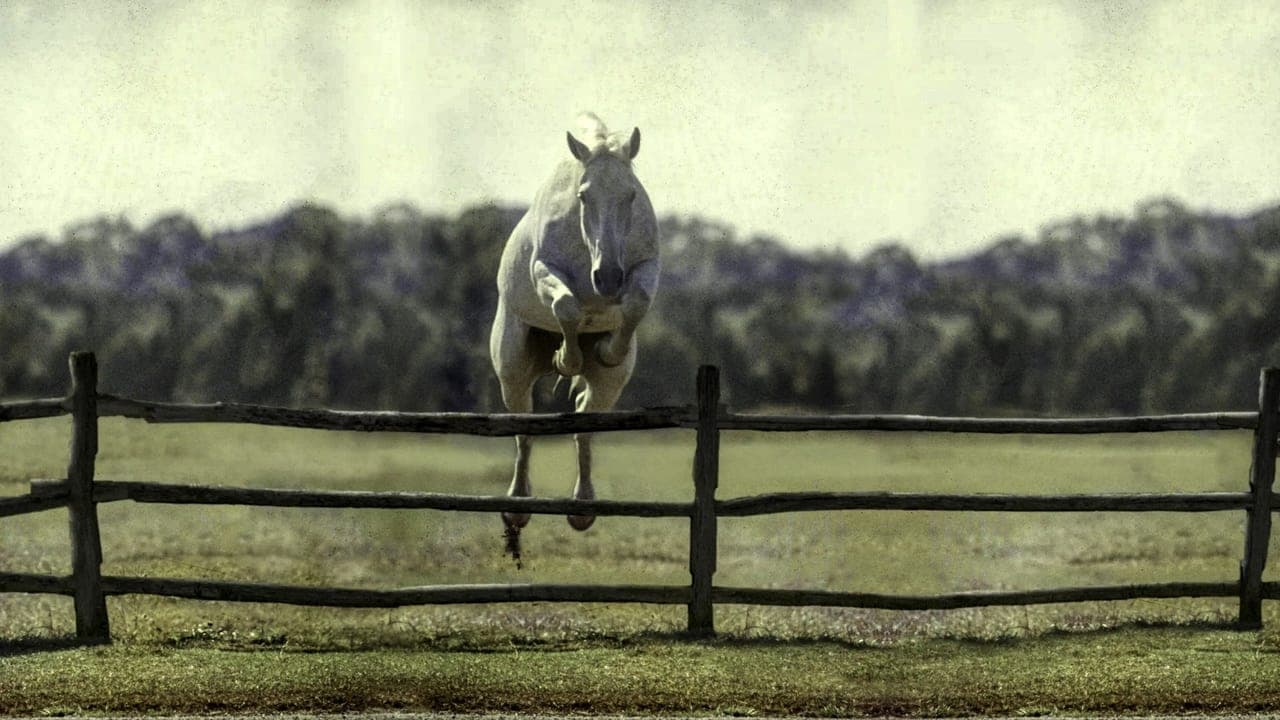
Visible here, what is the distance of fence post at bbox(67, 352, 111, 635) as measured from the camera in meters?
8.44

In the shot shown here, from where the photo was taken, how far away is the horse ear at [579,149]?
8.66 meters

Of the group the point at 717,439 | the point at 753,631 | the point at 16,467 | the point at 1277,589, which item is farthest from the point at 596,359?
the point at 16,467

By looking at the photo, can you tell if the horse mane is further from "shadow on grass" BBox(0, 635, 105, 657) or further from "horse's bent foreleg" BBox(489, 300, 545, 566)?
"shadow on grass" BBox(0, 635, 105, 657)

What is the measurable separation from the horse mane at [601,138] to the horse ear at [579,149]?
0.10 feet

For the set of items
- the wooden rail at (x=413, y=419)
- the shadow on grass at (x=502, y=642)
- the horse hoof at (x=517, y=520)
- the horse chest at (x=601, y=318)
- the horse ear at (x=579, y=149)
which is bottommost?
the shadow on grass at (x=502, y=642)

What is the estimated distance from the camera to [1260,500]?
9.28 metres

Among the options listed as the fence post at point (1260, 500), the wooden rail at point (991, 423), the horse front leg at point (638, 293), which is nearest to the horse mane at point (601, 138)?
the horse front leg at point (638, 293)

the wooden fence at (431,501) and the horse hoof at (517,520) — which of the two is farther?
the horse hoof at (517,520)

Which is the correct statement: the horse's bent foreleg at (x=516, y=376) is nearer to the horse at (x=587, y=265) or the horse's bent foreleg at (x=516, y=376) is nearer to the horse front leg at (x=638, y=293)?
the horse at (x=587, y=265)

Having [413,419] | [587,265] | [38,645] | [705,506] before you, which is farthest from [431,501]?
[38,645]

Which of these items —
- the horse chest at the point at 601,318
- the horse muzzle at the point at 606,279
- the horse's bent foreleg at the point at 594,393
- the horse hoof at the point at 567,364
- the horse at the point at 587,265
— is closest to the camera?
the horse muzzle at the point at 606,279

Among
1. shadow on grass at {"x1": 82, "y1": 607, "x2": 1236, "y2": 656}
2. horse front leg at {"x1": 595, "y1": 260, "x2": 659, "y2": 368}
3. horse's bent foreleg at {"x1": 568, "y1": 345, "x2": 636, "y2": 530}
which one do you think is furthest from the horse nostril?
shadow on grass at {"x1": 82, "y1": 607, "x2": 1236, "y2": 656}

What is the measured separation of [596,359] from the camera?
1009 centimetres

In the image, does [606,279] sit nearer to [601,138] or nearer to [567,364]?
[601,138]
